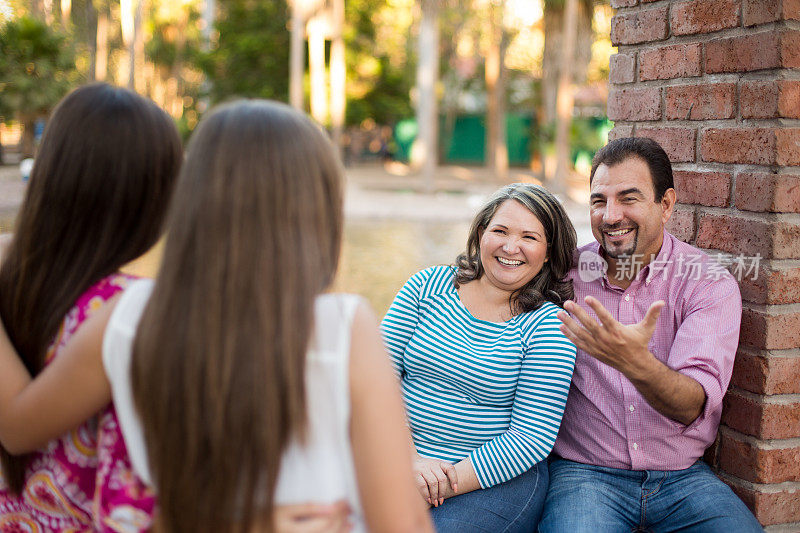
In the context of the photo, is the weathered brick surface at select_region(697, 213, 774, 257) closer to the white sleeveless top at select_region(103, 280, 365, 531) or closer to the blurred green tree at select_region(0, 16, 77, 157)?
the white sleeveless top at select_region(103, 280, 365, 531)

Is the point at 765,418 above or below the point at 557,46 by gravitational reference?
below

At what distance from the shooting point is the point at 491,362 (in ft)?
7.82

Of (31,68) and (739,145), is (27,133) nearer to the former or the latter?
(31,68)

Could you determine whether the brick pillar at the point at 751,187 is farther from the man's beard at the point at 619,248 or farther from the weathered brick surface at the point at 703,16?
the man's beard at the point at 619,248

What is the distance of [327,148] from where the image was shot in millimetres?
1386

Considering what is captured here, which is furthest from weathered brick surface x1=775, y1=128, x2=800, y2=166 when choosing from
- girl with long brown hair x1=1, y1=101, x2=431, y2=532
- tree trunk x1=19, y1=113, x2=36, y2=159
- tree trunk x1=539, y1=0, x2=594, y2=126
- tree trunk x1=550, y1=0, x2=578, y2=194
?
tree trunk x1=19, y1=113, x2=36, y2=159

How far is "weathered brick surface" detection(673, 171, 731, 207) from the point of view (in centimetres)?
244

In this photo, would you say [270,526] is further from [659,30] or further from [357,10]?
[357,10]

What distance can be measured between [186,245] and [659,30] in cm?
199

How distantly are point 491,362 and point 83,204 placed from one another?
1.30 meters

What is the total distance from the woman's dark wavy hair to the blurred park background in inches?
207

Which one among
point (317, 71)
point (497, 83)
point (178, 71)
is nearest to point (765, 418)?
point (317, 71)

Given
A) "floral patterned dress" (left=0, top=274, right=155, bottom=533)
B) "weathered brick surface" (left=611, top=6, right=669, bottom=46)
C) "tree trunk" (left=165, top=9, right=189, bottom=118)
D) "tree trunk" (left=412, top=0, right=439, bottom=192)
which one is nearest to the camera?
"floral patterned dress" (left=0, top=274, right=155, bottom=533)

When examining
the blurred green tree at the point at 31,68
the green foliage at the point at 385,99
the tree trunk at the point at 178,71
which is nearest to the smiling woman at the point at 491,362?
the blurred green tree at the point at 31,68
